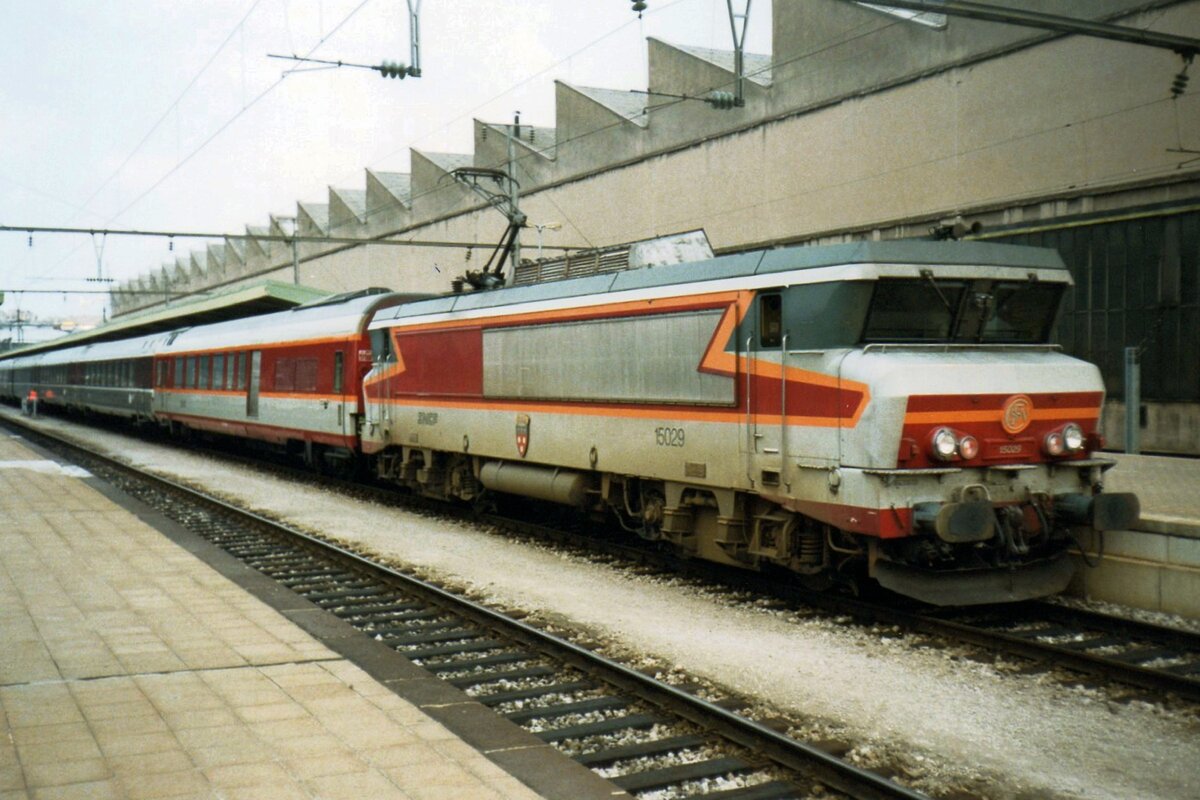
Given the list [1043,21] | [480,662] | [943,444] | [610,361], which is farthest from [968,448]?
[1043,21]

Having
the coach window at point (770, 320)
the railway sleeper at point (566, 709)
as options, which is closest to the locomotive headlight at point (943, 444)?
the coach window at point (770, 320)

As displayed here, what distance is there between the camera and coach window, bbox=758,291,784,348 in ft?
30.6

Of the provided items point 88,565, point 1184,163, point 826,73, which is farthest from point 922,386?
point 826,73

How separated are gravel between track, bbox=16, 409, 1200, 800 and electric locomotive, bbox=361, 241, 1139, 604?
0.73m

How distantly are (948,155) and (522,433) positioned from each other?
541 inches

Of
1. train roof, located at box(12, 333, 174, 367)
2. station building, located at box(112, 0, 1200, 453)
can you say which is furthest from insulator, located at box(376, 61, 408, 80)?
train roof, located at box(12, 333, 174, 367)

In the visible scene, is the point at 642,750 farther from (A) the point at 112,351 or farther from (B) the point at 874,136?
(A) the point at 112,351

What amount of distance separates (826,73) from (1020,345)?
1847cm

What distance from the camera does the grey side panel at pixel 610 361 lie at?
1025cm

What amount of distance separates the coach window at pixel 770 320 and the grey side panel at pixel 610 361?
54 cm

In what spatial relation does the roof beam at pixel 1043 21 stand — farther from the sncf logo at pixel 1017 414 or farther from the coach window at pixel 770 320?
the sncf logo at pixel 1017 414

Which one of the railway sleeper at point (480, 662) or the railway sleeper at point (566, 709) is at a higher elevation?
the railway sleeper at point (566, 709)

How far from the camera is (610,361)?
1157 centimetres

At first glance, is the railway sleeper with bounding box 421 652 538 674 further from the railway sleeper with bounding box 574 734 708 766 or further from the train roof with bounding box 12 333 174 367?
the train roof with bounding box 12 333 174 367
